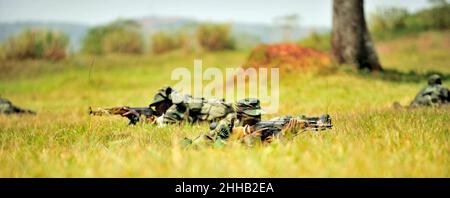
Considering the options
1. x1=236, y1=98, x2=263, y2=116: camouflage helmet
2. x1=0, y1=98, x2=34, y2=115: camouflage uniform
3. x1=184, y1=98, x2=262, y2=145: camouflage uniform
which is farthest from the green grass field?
x1=0, y1=98, x2=34, y2=115: camouflage uniform

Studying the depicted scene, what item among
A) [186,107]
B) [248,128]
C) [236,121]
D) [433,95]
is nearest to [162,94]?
[186,107]

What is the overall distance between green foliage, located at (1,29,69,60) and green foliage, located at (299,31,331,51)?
42.9ft

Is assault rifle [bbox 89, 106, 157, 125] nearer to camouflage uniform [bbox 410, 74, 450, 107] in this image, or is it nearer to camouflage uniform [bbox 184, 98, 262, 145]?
camouflage uniform [bbox 184, 98, 262, 145]

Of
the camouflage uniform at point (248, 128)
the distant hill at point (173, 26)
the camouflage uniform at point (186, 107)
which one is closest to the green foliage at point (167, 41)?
the distant hill at point (173, 26)

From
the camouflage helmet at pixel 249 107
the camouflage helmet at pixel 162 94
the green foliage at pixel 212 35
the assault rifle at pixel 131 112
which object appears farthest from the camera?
the green foliage at pixel 212 35

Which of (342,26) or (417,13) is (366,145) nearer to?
(342,26)

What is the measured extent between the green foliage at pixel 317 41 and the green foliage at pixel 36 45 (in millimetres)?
13070

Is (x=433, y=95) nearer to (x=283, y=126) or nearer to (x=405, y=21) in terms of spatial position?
(x=283, y=126)

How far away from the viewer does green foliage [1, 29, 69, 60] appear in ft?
95.0

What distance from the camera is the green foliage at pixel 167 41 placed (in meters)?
33.5

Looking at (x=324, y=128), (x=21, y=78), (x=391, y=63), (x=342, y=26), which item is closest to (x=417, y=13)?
(x=391, y=63)

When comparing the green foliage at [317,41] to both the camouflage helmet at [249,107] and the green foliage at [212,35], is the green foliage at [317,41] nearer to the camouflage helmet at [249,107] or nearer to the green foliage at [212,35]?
the green foliage at [212,35]

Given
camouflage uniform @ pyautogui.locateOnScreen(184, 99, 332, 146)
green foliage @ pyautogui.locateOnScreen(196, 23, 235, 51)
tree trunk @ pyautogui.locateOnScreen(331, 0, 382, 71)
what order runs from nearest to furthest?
camouflage uniform @ pyautogui.locateOnScreen(184, 99, 332, 146)
tree trunk @ pyautogui.locateOnScreen(331, 0, 382, 71)
green foliage @ pyautogui.locateOnScreen(196, 23, 235, 51)

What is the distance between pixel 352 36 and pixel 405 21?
61.6 feet
